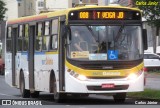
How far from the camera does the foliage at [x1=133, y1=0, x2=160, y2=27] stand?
3556 centimetres

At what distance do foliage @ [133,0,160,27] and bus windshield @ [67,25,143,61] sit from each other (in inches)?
594

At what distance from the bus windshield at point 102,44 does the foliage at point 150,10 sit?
15092 millimetres

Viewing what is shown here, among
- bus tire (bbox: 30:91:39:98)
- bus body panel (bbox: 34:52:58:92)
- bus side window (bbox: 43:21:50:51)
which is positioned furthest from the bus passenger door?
bus side window (bbox: 43:21:50:51)

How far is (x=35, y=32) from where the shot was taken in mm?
23594

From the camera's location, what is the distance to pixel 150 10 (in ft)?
121

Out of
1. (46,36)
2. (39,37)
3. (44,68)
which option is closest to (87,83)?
(44,68)

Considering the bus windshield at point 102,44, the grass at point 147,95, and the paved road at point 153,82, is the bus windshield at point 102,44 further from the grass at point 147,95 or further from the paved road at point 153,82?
the paved road at point 153,82

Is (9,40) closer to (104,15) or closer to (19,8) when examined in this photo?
(104,15)

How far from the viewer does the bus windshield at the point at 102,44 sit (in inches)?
787

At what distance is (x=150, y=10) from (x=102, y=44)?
17.4 metres

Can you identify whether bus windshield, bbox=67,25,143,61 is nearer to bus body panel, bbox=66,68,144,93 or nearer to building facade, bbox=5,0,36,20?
bus body panel, bbox=66,68,144,93

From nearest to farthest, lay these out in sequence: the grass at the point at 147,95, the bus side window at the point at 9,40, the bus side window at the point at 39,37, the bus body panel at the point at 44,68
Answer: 1. the bus body panel at the point at 44,68
2. the grass at the point at 147,95
3. the bus side window at the point at 39,37
4. the bus side window at the point at 9,40

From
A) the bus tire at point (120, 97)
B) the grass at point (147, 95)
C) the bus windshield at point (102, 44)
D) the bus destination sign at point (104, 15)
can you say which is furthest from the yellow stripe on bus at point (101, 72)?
the grass at point (147, 95)

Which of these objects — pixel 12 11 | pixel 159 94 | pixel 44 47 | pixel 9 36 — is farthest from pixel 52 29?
pixel 12 11
